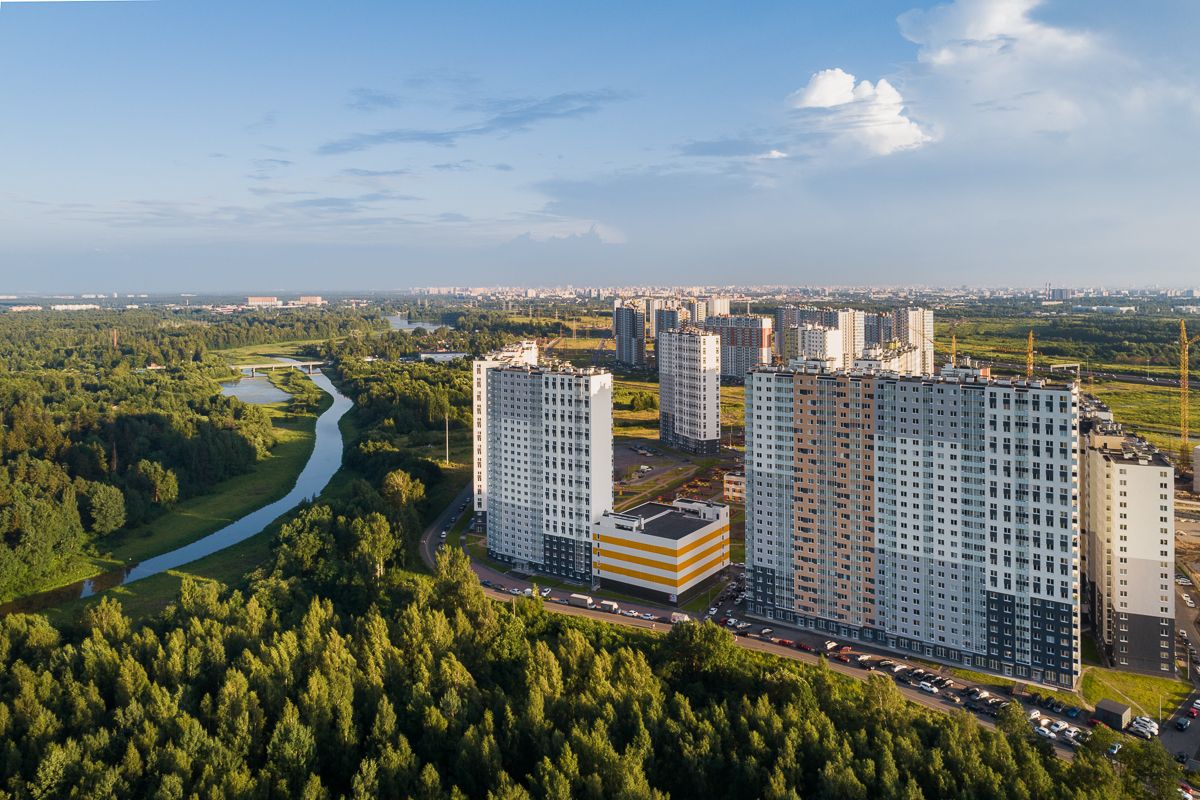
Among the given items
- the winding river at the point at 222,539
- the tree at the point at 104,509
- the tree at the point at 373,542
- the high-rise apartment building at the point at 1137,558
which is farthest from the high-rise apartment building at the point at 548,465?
the tree at the point at 104,509

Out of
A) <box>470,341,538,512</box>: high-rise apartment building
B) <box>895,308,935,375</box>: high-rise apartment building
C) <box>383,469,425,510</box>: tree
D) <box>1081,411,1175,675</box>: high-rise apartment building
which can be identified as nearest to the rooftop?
<box>470,341,538,512</box>: high-rise apartment building

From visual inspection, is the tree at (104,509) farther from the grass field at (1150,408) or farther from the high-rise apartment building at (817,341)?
the grass field at (1150,408)

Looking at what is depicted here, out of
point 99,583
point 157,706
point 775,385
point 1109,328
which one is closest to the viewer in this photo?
point 157,706

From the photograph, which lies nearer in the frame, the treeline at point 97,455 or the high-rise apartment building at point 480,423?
the treeline at point 97,455

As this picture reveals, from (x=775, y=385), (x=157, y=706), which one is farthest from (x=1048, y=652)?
(x=157, y=706)

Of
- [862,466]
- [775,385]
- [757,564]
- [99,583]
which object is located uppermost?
[775,385]

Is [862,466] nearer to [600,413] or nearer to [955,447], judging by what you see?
[955,447]
